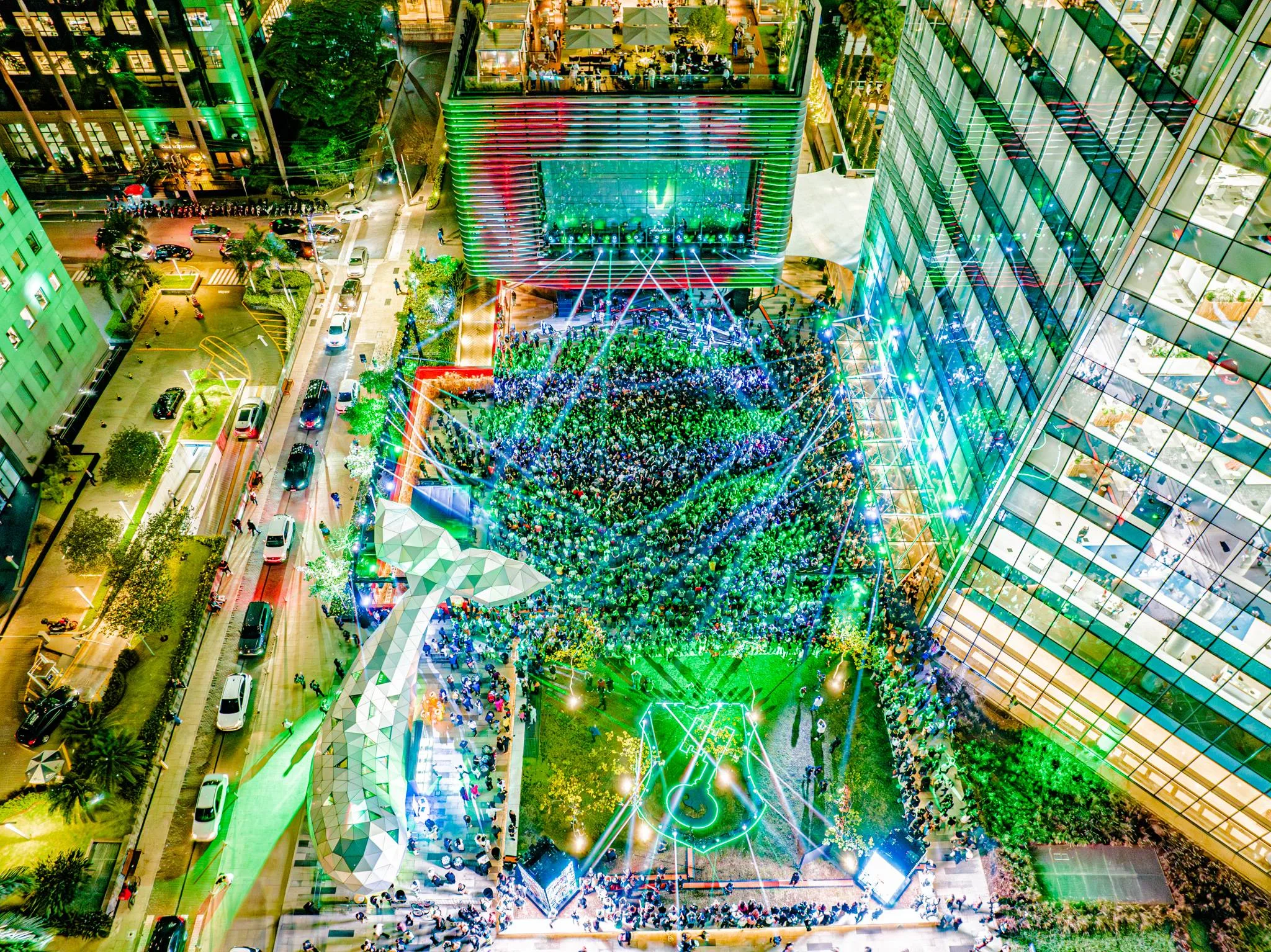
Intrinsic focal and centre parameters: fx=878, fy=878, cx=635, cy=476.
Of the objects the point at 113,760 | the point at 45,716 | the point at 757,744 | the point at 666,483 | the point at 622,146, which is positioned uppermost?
the point at 622,146

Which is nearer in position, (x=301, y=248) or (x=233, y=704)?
(x=233, y=704)

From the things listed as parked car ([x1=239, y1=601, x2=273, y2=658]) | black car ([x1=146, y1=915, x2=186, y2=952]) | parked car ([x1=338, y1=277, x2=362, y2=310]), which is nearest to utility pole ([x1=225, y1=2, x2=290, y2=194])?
parked car ([x1=338, y1=277, x2=362, y2=310])

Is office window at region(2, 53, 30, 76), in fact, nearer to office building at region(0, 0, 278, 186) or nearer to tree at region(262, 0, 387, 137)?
office building at region(0, 0, 278, 186)

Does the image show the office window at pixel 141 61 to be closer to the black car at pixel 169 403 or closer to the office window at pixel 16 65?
the office window at pixel 16 65

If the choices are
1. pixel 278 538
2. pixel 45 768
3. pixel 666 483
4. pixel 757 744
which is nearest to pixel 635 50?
pixel 666 483

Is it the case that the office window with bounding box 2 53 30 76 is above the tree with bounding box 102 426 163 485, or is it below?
above

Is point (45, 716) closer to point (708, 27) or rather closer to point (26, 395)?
point (26, 395)

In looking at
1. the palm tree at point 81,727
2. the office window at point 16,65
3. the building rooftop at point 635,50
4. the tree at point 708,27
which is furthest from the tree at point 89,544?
the tree at point 708,27
